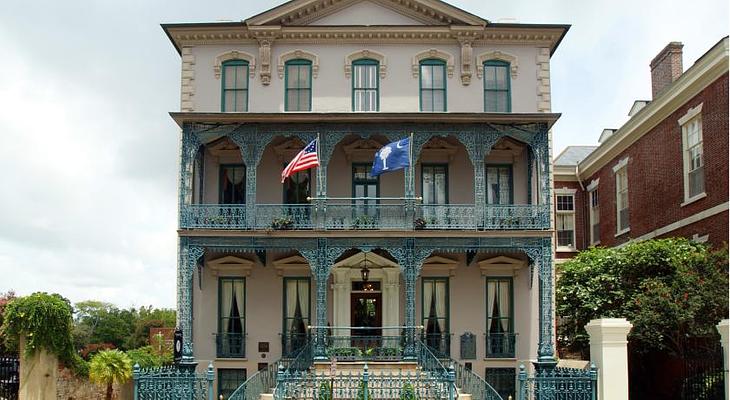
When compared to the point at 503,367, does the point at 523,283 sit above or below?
above

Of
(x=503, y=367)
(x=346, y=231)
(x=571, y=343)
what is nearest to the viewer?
(x=346, y=231)

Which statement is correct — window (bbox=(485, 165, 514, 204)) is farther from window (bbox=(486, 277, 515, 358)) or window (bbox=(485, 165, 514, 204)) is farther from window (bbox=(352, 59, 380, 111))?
window (bbox=(352, 59, 380, 111))

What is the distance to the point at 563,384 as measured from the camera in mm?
19438

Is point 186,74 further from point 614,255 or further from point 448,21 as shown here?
point 614,255

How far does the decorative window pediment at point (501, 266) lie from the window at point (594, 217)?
38.1 ft

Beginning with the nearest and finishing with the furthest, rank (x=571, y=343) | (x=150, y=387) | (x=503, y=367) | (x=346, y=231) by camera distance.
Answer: (x=150, y=387)
(x=346, y=231)
(x=503, y=367)
(x=571, y=343)

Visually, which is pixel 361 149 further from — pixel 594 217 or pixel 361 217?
pixel 594 217

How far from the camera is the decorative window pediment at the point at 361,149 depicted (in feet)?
88.9

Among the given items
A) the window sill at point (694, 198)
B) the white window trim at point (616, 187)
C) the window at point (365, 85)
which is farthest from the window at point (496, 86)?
the white window trim at point (616, 187)

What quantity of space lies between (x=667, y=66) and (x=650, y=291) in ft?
34.9

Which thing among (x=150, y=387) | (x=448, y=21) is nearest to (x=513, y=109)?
(x=448, y=21)

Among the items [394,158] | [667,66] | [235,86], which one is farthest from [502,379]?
[667,66]

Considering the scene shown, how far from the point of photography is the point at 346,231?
24.6 m

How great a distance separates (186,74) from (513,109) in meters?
10.1
